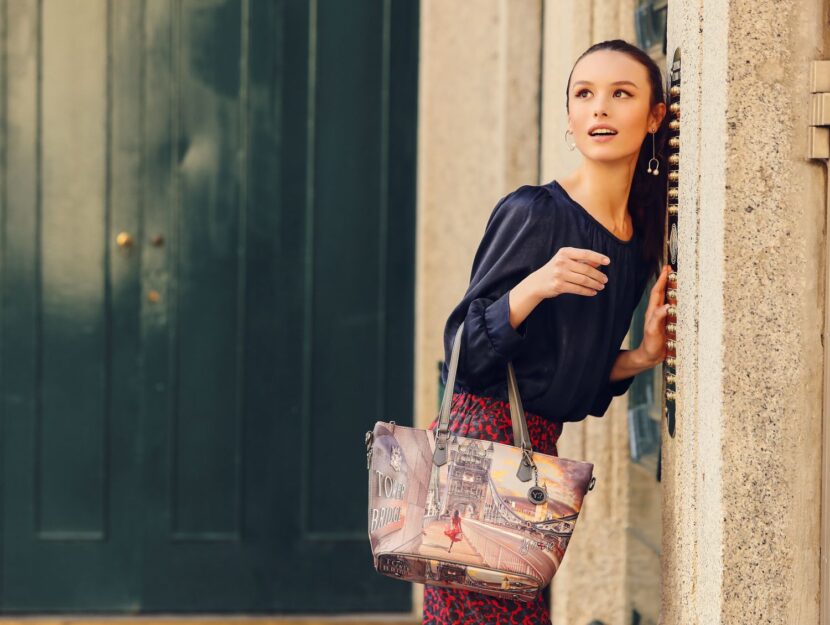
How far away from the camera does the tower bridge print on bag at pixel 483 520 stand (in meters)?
1.89

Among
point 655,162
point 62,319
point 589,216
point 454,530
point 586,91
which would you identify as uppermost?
point 586,91

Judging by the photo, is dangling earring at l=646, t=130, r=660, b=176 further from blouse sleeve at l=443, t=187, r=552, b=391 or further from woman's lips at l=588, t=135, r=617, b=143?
blouse sleeve at l=443, t=187, r=552, b=391

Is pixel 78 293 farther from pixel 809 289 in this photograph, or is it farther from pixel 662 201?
pixel 809 289

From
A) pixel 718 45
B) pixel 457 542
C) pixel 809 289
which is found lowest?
pixel 457 542

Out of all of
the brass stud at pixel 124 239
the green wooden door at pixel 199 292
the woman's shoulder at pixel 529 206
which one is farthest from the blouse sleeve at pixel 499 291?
the brass stud at pixel 124 239

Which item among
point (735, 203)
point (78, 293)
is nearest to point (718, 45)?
point (735, 203)

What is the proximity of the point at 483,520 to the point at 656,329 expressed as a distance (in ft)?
1.66

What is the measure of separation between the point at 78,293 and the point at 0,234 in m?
0.36

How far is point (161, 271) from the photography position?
163 inches

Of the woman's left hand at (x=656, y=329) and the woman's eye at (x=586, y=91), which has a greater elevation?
the woman's eye at (x=586, y=91)

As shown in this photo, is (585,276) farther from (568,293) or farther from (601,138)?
(601,138)

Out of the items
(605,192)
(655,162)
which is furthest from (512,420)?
(655,162)

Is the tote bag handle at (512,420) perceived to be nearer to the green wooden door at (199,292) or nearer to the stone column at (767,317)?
the stone column at (767,317)

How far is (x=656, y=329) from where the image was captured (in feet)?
6.90
